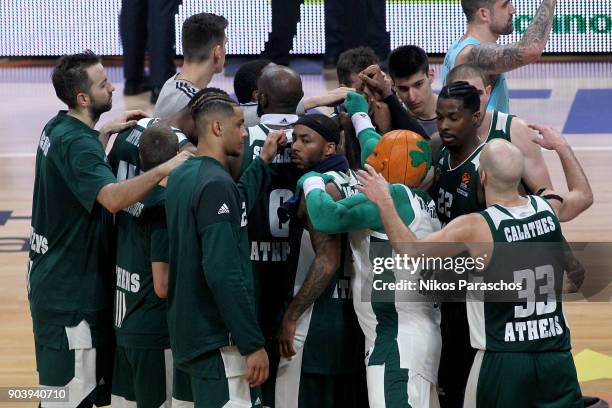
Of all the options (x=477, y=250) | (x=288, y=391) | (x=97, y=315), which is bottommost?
(x=288, y=391)

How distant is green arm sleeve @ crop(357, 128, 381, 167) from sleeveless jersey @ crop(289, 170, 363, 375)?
44 centimetres

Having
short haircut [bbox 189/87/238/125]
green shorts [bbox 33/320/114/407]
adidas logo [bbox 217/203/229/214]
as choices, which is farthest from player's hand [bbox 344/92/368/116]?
green shorts [bbox 33/320/114/407]

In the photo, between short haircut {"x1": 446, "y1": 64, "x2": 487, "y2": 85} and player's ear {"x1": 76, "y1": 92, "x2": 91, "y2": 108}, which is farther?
short haircut {"x1": 446, "y1": 64, "x2": 487, "y2": 85}

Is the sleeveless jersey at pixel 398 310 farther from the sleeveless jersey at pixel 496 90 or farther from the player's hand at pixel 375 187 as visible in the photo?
the sleeveless jersey at pixel 496 90

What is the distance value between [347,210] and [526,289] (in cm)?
80

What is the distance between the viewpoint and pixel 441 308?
5.22 metres

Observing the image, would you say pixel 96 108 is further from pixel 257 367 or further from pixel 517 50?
pixel 517 50

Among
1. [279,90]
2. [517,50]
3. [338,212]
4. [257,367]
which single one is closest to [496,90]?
[517,50]

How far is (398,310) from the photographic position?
496 cm

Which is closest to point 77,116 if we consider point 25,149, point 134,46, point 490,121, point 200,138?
point 200,138

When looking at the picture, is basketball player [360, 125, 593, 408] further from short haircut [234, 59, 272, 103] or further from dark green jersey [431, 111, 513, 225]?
short haircut [234, 59, 272, 103]

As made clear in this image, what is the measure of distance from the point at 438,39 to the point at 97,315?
11117 mm

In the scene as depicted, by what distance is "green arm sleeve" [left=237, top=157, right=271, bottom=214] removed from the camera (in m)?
5.04

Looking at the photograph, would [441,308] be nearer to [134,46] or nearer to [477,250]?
[477,250]
